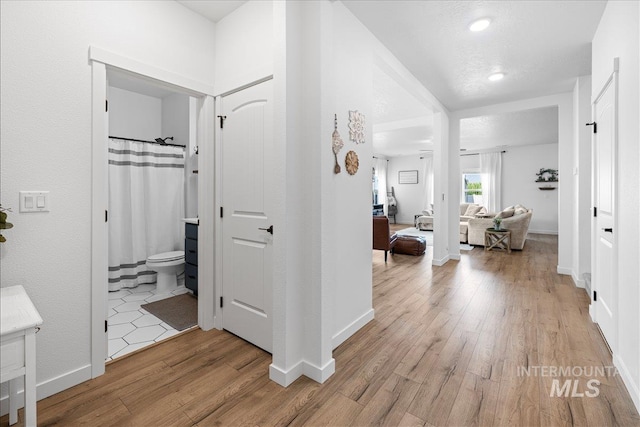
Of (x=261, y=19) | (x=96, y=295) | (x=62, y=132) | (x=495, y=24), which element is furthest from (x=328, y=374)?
(x=495, y=24)

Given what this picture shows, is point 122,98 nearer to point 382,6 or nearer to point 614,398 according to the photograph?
point 382,6

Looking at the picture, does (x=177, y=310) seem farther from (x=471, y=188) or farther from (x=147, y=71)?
(x=471, y=188)

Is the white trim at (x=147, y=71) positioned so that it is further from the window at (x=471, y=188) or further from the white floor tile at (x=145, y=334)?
the window at (x=471, y=188)

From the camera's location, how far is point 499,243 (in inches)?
243

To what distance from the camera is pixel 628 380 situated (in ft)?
5.73

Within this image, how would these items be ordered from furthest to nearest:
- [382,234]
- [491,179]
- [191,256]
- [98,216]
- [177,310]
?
[491,179]
[382,234]
[191,256]
[177,310]
[98,216]

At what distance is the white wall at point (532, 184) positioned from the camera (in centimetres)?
873

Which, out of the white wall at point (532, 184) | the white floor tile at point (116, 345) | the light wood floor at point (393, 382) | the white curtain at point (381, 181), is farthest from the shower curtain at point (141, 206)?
the white wall at point (532, 184)

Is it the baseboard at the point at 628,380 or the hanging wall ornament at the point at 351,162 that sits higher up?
the hanging wall ornament at the point at 351,162

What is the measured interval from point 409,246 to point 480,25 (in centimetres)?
381

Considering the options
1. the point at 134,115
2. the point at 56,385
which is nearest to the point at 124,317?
the point at 56,385

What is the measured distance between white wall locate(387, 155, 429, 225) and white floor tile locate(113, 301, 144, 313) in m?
9.84

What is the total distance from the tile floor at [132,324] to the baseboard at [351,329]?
1.34 m

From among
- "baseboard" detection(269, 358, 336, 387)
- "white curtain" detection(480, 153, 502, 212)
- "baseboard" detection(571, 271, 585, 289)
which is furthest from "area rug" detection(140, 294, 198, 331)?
"white curtain" detection(480, 153, 502, 212)
